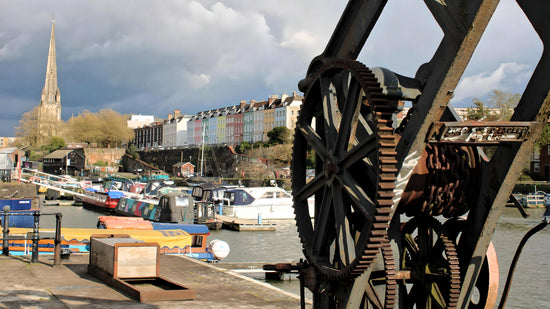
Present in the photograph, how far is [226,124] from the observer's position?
13938cm

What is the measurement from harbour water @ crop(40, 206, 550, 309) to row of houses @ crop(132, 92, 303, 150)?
72.3 m

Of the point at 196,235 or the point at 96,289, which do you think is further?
the point at 196,235

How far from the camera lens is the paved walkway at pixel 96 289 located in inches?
321

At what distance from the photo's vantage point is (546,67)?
179 inches

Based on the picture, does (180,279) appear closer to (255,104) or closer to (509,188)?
(509,188)

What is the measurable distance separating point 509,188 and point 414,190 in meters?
0.78

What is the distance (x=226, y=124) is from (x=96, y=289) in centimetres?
13087

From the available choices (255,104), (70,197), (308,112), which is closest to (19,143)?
(255,104)

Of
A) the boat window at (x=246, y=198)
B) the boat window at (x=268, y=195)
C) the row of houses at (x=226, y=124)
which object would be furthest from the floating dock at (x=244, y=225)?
the row of houses at (x=226, y=124)

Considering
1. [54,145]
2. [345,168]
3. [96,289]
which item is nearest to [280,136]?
[54,145]

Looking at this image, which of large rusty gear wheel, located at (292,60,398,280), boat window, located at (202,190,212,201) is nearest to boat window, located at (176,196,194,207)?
boat window, located at (202,190,212,201)

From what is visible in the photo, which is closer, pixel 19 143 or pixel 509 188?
pixel 509 188

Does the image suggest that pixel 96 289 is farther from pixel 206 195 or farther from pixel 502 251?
pixel 206 195

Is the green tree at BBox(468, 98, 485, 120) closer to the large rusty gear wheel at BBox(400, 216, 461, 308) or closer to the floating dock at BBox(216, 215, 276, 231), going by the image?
the floating dock at BBox(216, 215, 276, 231)
